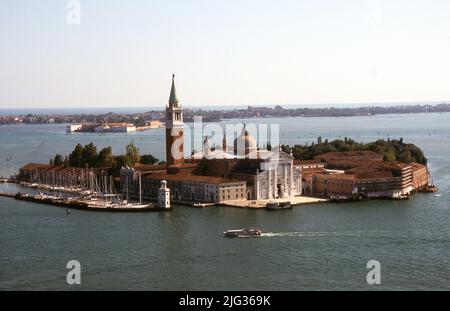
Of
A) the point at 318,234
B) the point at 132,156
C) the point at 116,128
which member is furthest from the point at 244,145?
the point at 116,128

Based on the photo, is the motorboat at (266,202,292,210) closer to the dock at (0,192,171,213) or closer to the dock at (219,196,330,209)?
the dock at (219,196,330,209)

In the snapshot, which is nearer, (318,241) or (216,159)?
(318,241)

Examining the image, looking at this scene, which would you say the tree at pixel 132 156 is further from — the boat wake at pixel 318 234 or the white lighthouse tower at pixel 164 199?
the boat wake at pixel 318 234

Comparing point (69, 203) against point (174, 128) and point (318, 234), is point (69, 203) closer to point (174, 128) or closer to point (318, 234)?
point (174, 128)

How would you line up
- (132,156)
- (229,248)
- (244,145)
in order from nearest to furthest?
(229,248) → (244,145) → (132,156)

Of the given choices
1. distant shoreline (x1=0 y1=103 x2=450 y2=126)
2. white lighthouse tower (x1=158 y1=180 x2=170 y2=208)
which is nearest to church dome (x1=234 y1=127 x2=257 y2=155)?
white lighthouse tower (x1=158 y1=180 x2=170 y2=208)
